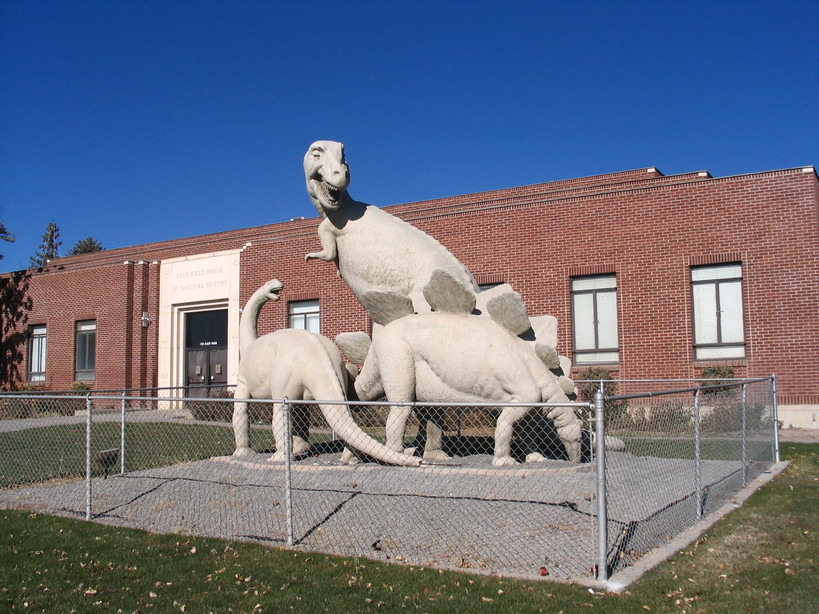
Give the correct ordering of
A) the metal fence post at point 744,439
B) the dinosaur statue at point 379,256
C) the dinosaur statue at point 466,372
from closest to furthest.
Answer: the dinosaur statue at point 466,372
the metal fence post at point 744,439
the dinosaur statue at point 379,256

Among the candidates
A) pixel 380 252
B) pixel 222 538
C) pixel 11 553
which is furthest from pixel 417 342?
pixel 11 553

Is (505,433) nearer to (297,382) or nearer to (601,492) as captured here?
(297,382)

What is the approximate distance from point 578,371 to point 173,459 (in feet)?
34.5

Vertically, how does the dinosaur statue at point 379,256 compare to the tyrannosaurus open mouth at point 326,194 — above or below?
below

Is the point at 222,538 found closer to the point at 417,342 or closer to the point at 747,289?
the point at 417,342

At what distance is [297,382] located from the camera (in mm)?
9180

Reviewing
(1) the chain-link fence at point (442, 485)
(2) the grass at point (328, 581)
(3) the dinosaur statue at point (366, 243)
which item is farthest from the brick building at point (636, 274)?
(2) the grass at point (328, 581)

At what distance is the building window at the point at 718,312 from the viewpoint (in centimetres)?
1702

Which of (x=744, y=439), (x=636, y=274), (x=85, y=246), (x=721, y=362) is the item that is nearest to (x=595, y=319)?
(x=636, y=274)

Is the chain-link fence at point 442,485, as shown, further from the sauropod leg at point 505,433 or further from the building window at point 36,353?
the building window at point 36,353

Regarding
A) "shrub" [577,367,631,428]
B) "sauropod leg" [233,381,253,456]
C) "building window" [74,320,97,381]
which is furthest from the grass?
"building window" [74,320,97,381]

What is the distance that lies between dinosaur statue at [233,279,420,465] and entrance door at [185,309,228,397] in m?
15.0

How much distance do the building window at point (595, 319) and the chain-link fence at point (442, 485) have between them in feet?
20.5

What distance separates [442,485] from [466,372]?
4.33ft
